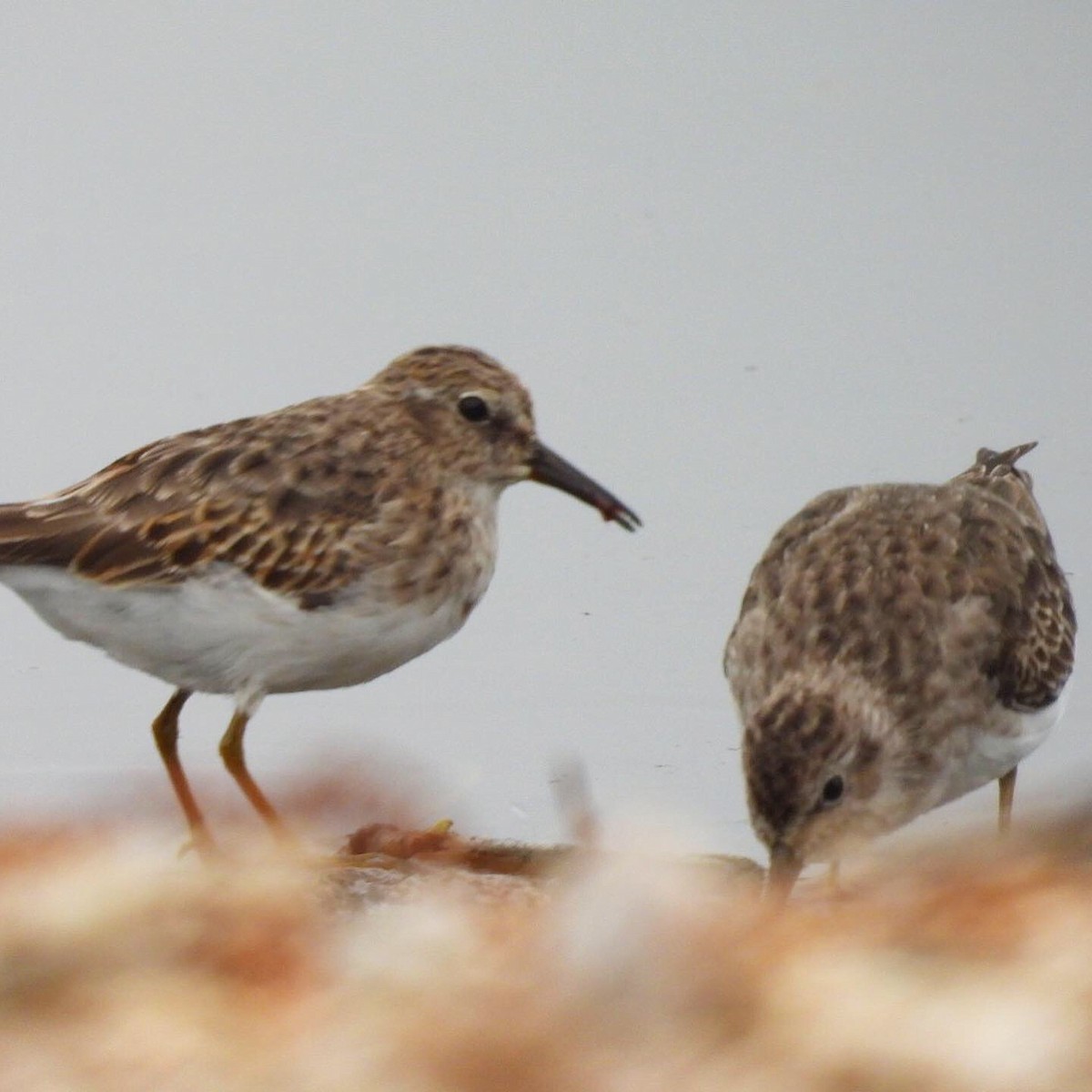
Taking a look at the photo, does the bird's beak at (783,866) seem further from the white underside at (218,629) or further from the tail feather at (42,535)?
the tail feather at (42,535)

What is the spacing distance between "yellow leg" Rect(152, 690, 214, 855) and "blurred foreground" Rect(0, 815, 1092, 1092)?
3.55 m

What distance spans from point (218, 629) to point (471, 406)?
1.37 m

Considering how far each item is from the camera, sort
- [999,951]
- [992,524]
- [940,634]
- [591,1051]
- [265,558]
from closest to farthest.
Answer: [591,1051] < [999,951] < [265,558] < [940,634] < [992,524]

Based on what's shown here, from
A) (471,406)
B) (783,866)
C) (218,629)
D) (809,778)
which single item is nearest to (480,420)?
(471,406)

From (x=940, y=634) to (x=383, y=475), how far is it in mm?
2046

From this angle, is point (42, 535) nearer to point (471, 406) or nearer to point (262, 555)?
point (262, 555)

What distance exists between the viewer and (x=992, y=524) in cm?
753

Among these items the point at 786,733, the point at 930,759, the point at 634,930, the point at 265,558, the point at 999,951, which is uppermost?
the point at 634,930

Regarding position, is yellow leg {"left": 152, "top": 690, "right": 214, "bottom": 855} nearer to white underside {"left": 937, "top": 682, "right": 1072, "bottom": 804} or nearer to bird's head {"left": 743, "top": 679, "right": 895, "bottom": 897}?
bird's head {"left": 743, "top": 679, "right": 895, "bottom": 897}

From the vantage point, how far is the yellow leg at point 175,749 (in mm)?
6703

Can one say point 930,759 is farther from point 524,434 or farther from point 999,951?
point 999,951

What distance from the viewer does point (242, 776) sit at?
21.8ft

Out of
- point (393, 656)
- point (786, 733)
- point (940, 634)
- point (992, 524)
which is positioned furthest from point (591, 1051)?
point (992, 524)

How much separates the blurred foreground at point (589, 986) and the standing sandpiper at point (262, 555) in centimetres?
313
